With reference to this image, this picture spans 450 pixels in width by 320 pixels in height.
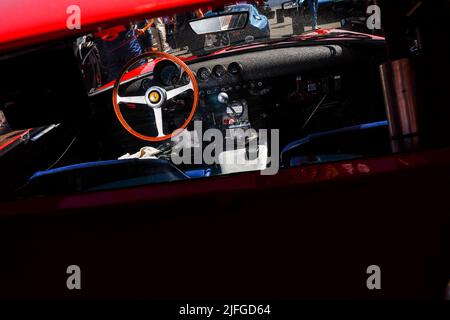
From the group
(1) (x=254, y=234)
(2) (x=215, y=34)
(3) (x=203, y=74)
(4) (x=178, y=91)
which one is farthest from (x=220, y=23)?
(1) (x=254, y=234)

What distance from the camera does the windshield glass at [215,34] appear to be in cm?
260

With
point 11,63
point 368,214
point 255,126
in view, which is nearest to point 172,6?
point 11,63

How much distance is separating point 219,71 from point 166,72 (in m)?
0.49

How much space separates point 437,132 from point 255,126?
234 centimetres

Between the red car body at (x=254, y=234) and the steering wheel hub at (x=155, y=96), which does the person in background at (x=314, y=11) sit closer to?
the steering wheel hub at (x=155, y=96)

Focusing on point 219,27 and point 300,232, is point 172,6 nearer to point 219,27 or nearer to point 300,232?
point 300,232

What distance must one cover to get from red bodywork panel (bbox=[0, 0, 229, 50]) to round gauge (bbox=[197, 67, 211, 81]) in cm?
227

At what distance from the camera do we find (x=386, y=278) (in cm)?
95

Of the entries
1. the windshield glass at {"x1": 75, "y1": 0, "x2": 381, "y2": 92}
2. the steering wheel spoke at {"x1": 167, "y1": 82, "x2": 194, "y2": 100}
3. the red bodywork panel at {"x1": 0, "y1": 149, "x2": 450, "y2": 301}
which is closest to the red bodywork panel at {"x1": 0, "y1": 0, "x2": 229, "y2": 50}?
the red bodywork panel at {"x1": 0, "y1": 149, "x2": 450, "y2": 301}

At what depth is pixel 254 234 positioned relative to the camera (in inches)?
38.1

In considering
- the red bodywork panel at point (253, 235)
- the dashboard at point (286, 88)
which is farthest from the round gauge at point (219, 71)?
the red bodywork panel at point (253, 235)

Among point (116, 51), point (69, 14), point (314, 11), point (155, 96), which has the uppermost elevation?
point (314, 11)

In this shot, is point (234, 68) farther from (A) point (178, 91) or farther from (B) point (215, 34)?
(A) point (178, 91)

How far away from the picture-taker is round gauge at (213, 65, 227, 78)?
297cm
